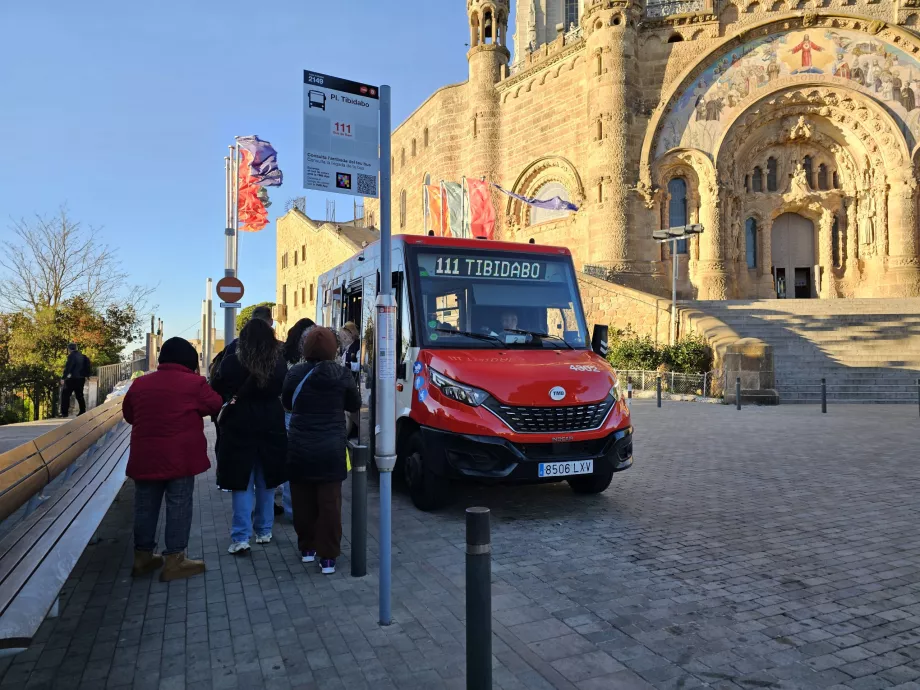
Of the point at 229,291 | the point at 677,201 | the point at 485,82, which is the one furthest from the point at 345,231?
the point at 229,291

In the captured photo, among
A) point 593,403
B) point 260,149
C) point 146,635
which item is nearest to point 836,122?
point 260,149

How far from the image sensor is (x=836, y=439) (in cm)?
1092

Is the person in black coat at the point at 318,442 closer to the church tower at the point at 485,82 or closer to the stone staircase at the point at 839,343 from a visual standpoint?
the stone staircase at the point at 839,343

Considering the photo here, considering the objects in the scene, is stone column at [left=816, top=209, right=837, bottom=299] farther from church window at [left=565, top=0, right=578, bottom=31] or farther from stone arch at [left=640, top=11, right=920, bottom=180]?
church window at [left=565, top=0, right=578, bottom=31]

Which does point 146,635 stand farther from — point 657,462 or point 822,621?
point 657,462

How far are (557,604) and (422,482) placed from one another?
249 cm

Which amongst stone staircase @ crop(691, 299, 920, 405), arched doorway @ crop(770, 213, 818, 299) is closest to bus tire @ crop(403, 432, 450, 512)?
stone staircase @ crop(691, 299, 920, 405)

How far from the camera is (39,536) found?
12.8 ft

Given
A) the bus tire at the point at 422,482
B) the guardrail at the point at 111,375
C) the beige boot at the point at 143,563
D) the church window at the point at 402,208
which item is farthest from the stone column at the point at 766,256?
the beige boot at the point at 143,563

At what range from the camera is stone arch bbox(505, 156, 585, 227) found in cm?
3197

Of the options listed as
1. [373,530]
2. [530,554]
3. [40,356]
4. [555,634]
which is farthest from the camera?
[40,356]

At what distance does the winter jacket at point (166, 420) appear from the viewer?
4566 mm

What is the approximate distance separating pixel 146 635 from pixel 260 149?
43.7ft

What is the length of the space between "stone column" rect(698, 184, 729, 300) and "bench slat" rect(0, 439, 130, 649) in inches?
1103
